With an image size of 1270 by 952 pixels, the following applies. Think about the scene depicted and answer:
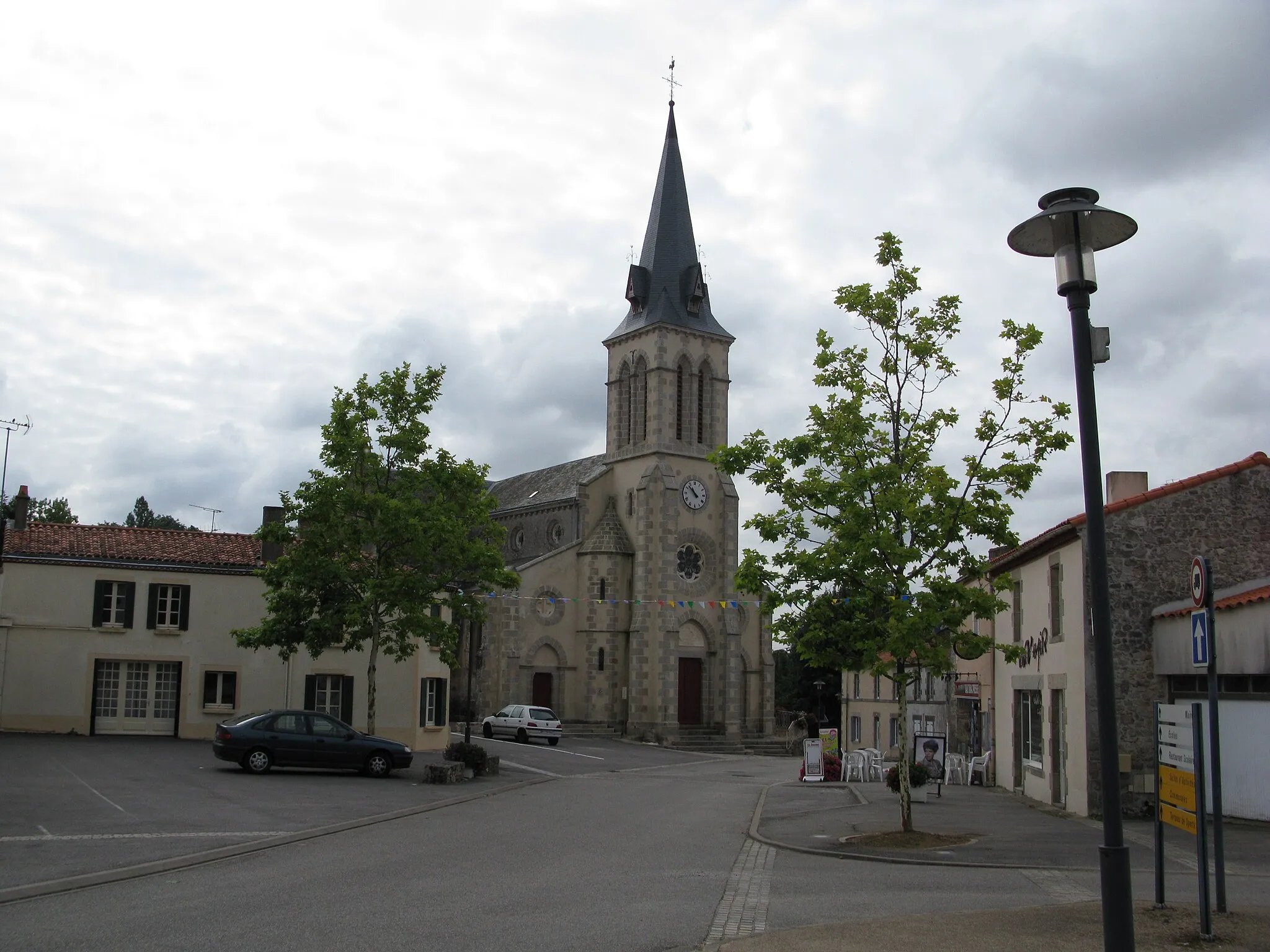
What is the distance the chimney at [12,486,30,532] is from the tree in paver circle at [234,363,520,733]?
10583 millimetres

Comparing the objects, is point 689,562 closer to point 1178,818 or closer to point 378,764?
point 378,764

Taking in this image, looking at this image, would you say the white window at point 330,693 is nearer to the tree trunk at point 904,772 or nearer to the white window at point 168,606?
the white window at point 168,606

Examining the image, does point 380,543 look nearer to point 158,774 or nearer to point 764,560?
point 158,774

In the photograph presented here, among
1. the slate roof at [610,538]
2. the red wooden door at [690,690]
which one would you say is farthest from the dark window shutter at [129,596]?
the red wooden door at [690,690]

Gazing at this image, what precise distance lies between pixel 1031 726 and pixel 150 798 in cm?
1686

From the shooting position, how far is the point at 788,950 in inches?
346

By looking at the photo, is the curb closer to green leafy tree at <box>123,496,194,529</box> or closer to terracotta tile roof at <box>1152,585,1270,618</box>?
terracotta tile roof at <box>1152,585,1270,618</box>

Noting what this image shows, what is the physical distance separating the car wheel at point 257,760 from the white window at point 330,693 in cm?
1153

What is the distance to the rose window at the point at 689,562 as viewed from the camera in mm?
56906

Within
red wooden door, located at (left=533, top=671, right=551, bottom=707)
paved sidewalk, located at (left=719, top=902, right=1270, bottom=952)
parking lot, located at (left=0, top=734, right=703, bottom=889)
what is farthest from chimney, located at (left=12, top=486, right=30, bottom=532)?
paved sidewalk, located at (left=719, top=902, right=1270, bottom=952)

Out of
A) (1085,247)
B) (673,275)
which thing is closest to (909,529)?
(1085,247)

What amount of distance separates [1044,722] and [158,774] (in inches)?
660

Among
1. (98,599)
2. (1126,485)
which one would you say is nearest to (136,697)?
(98,599)

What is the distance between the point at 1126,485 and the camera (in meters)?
23.6
